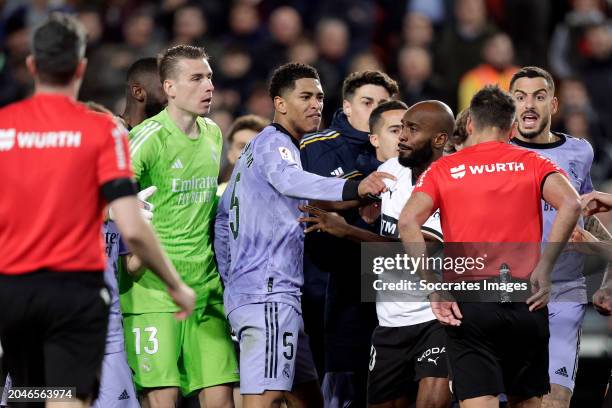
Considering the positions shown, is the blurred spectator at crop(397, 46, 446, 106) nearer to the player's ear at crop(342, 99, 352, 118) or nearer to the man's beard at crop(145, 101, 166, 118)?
the player's ear at crop(342, 99, 352, 118)

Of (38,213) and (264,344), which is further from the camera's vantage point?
(264,344)

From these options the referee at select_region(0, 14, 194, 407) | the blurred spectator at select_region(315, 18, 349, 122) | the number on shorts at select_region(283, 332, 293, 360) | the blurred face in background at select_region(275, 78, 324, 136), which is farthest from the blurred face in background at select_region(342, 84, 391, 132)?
the blurred spectator at select_region(315, 18, 349, 122)

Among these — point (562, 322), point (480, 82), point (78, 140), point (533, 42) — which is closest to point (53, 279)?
point (78, 140)

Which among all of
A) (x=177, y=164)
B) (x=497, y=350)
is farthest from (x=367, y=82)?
(x=497, y=350)

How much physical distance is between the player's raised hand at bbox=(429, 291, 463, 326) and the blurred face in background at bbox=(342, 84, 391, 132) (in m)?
2.73

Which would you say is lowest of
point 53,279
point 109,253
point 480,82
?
point 53,279

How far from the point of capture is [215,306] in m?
7.71

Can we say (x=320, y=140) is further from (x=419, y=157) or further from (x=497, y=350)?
(x=497, y=350)

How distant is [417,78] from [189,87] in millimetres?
6215

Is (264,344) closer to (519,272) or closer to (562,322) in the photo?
(519,272)

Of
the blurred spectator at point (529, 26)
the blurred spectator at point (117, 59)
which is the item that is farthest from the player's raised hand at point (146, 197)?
the blurred spectator at point (529, 26)

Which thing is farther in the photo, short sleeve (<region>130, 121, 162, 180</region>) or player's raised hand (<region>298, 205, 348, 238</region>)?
player's raised hand (<region>298, 205, 348, 238</region>)

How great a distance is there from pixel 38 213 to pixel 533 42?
10167mm

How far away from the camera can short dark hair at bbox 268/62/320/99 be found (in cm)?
772
